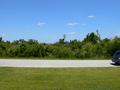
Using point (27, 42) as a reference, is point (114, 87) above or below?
below

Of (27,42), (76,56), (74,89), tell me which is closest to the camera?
(74,89)

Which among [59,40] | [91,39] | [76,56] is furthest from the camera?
[91,39]

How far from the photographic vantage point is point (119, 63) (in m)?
31.8

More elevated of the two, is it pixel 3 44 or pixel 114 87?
pixel 3 44

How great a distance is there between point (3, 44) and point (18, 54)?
309 cm

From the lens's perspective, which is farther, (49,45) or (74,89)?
(49,45)

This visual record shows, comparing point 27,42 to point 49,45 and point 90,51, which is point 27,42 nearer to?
point 49,45

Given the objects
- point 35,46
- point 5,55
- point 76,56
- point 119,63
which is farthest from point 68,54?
point 119,63

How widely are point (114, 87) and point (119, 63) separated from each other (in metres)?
15.5

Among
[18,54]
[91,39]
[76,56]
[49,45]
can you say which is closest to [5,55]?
[18,54]

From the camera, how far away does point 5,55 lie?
1816 inches

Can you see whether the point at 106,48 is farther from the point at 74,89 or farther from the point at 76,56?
the point at 74,89

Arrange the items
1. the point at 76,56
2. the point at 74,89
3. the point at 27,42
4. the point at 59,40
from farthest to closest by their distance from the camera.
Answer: the point at 59,40, the point at 27,42, the point at 76,56, the point at 74,89

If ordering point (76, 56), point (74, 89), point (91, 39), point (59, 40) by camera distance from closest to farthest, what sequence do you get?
point (74, 89) < point (76, 56) < point (59, 40) < point (91, 39)
